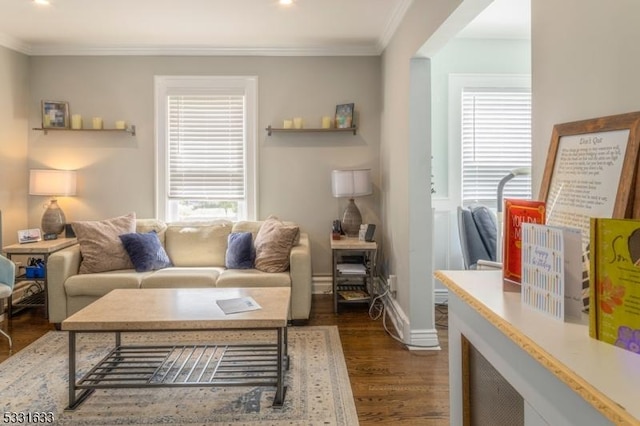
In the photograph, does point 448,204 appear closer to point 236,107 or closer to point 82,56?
point 236,107

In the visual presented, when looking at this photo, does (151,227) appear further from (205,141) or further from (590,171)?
(590,171)

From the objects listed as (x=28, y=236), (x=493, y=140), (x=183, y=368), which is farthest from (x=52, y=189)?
(x=493, y=140)

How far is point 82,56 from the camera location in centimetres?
437

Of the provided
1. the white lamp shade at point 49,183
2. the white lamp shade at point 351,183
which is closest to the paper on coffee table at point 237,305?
the white lamp shade at point 351,183

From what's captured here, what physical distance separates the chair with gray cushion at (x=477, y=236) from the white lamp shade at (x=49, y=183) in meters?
3.89

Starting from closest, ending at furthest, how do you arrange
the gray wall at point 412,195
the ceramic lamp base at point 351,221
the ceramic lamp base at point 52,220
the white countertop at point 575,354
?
the white countertop at point 575,354, the gray wall at point 412,195, the ceramic lamp base at point 52,220, the ceramic lamp base at point 351,221

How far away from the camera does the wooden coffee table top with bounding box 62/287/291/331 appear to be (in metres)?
2.18

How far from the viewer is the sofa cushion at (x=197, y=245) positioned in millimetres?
4039

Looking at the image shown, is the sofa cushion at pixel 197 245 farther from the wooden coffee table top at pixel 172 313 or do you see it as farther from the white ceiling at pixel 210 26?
the white ceiling at pixel 210 26

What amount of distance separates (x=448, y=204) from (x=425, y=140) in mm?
1350

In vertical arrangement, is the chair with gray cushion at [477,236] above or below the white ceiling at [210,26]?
below

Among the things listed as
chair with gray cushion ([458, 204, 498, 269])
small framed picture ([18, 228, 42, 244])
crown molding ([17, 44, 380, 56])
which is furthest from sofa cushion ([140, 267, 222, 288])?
crown molding ([17, 44, 380, 56])

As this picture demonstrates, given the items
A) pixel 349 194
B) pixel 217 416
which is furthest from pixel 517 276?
pixel 349 194

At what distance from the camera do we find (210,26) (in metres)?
3.78
